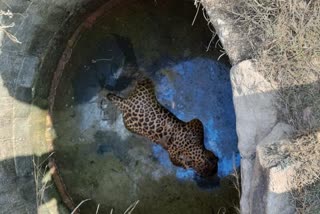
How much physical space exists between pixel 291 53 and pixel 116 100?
216cm

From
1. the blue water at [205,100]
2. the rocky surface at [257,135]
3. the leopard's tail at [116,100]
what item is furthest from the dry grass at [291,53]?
the leopard's tail at [116,100]

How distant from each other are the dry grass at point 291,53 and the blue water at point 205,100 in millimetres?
1618

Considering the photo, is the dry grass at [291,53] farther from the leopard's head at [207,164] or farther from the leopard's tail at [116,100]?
the leopard's tail at [116,100]

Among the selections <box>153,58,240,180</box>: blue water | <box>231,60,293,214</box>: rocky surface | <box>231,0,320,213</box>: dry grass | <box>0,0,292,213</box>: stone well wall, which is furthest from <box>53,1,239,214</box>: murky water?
<box>231,0,320,213</box>: dry grass

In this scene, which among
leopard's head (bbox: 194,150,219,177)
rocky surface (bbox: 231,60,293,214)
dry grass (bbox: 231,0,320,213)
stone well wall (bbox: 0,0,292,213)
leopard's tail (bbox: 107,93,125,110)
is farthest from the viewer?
leopard's tail (bbox: 107,93,125,110)

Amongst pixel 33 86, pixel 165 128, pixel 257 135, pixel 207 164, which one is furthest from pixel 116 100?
pixel 257 135

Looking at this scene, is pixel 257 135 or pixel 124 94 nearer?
pixel 257 135

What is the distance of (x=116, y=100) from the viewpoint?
4637 millimetres

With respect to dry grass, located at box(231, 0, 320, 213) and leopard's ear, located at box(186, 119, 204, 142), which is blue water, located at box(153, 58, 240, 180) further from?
dry grass, located at box(231, 0, 320, 213)

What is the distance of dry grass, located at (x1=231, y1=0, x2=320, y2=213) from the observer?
2.83 metres

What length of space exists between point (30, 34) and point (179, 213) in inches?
85.8

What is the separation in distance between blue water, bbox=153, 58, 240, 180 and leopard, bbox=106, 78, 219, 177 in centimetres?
7

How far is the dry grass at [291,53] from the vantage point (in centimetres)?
283

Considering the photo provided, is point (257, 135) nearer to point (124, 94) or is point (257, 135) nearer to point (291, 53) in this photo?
point (291, 53)
